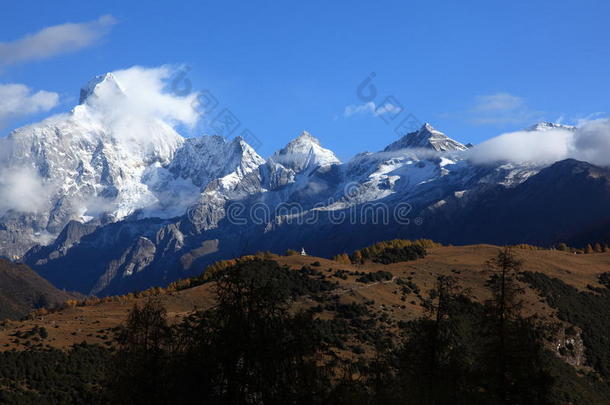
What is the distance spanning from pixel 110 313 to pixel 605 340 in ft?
292

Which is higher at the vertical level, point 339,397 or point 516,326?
point 516,326

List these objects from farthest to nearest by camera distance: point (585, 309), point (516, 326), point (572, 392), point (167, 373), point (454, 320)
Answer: point (585, 309)
point (572, 392)
point (454, 320)
point (516, 326)
point (167, 373)

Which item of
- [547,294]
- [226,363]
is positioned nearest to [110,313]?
[547,294]

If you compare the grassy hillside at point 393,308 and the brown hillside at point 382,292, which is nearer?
the grassy hillside at point 393,308

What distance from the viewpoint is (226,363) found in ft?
99.7

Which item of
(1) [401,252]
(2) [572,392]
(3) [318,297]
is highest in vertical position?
(1) [401,252]

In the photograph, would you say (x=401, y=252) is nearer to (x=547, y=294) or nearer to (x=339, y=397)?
(x=547, y=294)

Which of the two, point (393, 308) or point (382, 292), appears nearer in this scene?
point (393, 308)

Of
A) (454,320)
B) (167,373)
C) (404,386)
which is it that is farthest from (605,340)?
(167,373)

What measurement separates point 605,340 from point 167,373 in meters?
102

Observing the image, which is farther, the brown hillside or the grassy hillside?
the brown hillside

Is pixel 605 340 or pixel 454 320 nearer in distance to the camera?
pixel 454 320

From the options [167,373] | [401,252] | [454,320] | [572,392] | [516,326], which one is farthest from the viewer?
[401,252]

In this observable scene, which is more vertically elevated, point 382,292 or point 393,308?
point 382,292
